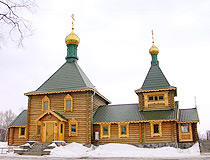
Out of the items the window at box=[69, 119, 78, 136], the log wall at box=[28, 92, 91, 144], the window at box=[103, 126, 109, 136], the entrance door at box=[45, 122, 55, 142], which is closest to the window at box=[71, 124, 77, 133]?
the window at box=[69, 119, 78, 136]

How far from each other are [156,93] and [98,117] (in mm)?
6222

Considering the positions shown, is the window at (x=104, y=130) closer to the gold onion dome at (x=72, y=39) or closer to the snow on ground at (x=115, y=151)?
the snow on ground at (x=115, y=151)

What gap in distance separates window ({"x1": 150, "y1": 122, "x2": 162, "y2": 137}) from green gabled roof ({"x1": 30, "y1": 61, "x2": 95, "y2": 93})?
7.37m

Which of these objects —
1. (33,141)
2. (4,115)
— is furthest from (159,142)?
(4,115)

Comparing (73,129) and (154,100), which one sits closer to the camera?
(73,129)

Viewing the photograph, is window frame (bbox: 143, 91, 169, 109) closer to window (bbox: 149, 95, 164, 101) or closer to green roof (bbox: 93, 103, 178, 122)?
window (bbox: 149, 95, 164, 101)

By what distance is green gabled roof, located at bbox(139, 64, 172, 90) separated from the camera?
2562 centimetres

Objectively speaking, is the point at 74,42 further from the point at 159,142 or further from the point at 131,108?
the point at 159,142

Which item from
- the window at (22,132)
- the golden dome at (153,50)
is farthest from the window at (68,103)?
the golden dome at (153,50)

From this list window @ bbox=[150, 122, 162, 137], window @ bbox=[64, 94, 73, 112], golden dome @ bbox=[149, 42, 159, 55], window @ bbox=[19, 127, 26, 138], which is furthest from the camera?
golden dome @ bbox=[149, 42, 159, 55]

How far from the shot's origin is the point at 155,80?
86.2ft

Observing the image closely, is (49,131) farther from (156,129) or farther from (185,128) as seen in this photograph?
(185,128)

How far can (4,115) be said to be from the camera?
68.6m

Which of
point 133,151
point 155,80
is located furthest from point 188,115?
point 133,151
